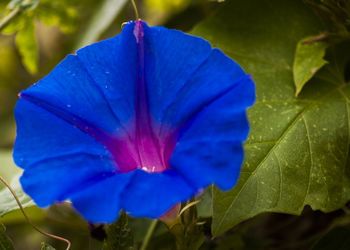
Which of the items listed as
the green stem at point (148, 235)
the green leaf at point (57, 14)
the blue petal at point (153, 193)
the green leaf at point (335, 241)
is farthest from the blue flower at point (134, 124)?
the green leaf at point (57, 14)

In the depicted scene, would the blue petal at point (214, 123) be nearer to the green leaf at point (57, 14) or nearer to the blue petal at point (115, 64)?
the blue petal at point (115, 64)

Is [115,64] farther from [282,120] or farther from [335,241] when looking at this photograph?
[335,241]

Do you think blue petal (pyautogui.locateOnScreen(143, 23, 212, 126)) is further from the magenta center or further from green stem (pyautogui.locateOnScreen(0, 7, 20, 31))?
green stem (pyautogui.locateOnScreen(0, 7, 20, 31))

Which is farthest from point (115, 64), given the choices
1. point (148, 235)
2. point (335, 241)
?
point (335, 241)

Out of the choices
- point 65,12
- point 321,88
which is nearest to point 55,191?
point 321,88

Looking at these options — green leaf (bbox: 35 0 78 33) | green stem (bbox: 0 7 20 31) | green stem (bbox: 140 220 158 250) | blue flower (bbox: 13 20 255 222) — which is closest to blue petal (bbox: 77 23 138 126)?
blue flower (bbox: 13 20 255 222)

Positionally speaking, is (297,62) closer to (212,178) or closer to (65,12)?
(212,178)
